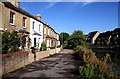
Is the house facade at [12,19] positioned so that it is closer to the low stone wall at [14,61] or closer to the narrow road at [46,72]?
the low stone wall at [14,61]

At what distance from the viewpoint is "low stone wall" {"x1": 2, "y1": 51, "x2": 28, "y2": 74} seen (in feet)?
46.3

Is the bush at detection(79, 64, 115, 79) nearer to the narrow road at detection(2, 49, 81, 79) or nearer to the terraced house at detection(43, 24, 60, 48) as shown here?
the narrow road at detection(2, 49, 81, 79)

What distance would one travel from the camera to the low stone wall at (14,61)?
14105mm

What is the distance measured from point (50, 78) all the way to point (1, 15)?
12.3 metres

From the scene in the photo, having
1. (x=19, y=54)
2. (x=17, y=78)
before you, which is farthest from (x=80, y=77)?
(x=19, y=54)

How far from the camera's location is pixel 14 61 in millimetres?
16250

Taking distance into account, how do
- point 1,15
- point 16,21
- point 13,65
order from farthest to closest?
point 16,21, point 1,15, point 13,65

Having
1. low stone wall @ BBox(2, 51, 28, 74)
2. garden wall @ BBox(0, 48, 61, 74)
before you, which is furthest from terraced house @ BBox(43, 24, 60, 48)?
low stone wall @ BBox(2, 51, 28, 74)

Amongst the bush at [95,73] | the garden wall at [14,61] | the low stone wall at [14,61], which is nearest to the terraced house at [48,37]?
the garden wall at [14,61]

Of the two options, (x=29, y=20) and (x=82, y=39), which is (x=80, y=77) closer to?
(x=29, y=20)

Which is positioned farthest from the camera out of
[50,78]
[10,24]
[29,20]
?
[29,20]

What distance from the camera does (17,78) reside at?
1259 cm

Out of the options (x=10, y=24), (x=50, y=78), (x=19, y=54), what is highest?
(x=10, y=24)

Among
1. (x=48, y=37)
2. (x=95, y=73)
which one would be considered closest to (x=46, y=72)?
(x=95, y=73)
